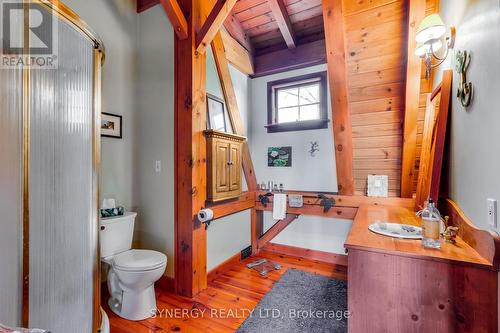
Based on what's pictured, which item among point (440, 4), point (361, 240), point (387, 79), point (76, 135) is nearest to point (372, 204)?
point (387, 79)

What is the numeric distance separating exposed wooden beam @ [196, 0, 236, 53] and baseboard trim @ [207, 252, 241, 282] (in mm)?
2133

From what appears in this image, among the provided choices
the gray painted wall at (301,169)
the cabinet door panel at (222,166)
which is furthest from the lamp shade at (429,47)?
the cabinet door panel at (222,166)

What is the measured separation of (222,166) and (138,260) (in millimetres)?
1091

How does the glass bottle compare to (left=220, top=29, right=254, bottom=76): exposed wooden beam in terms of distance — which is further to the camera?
(left=220, top=29, right=254, bottom=76): exposed wooden beam

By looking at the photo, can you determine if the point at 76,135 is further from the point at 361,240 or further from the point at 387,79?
the point at 387,79

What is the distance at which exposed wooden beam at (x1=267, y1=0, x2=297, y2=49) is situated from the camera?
247 centimetres

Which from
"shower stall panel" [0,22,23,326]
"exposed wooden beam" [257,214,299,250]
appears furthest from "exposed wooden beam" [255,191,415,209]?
"shower stall panel" [0,22,23,326]

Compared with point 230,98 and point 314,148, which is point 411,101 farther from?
point 230,98

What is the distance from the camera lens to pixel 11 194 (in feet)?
3.18

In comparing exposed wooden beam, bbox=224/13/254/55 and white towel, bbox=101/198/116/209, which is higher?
exposed wooden beam, bbox=224/13/254/55

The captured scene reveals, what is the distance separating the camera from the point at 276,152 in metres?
3.21

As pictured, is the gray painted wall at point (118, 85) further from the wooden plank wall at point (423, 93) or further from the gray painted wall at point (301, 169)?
the wooden plank wall at point (423, 93)

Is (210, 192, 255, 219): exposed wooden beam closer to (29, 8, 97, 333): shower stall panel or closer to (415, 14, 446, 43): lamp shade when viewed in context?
(29, 8, 97, 333): shower stall panel

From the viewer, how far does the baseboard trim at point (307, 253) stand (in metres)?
2.85
